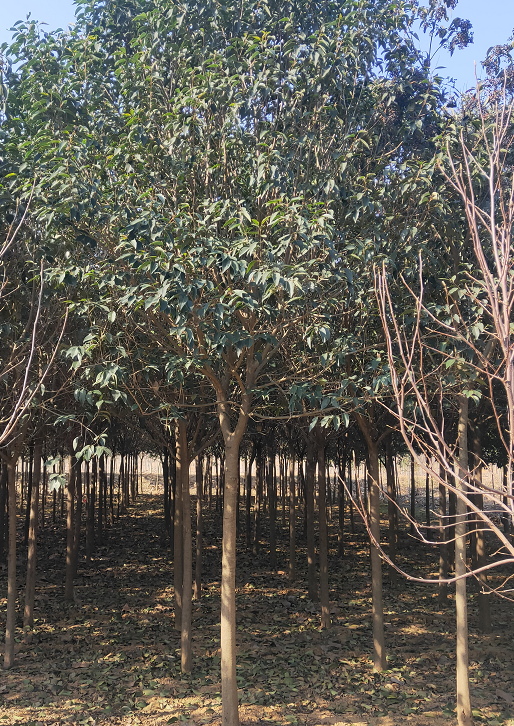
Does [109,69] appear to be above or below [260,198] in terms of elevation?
above

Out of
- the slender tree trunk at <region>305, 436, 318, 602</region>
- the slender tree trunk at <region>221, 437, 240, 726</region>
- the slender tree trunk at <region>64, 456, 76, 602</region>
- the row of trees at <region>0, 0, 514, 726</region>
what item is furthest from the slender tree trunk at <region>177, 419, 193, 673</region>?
the slender tree trunk at <region>305, 436, 318, 602</region>

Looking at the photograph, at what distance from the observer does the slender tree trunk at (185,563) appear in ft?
24.7

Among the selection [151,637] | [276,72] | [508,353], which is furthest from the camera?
[151,637]

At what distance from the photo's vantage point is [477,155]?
21.4 ft

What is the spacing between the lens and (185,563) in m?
7.64

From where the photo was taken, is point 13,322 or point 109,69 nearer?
point 109,69

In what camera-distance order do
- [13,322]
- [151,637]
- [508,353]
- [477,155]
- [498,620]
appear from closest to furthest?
1. [508,353]
2. [477,155]
3. [13,322]
4. [151,637]
5. [498,620]

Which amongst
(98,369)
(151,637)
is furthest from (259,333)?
(151,637)

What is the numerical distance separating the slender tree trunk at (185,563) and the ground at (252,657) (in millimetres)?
294

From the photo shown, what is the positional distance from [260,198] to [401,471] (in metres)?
43.6

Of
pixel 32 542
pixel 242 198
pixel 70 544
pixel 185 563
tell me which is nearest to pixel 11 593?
pixel 32 542

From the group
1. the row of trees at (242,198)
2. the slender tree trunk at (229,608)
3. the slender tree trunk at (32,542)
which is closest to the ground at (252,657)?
the slender tree trunk at (32,542)

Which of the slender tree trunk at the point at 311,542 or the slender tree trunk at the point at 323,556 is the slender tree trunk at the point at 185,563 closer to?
the slender tree trunk at the point at 323,556

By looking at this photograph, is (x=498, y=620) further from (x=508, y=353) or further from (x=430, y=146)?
(x=508, y=353)
